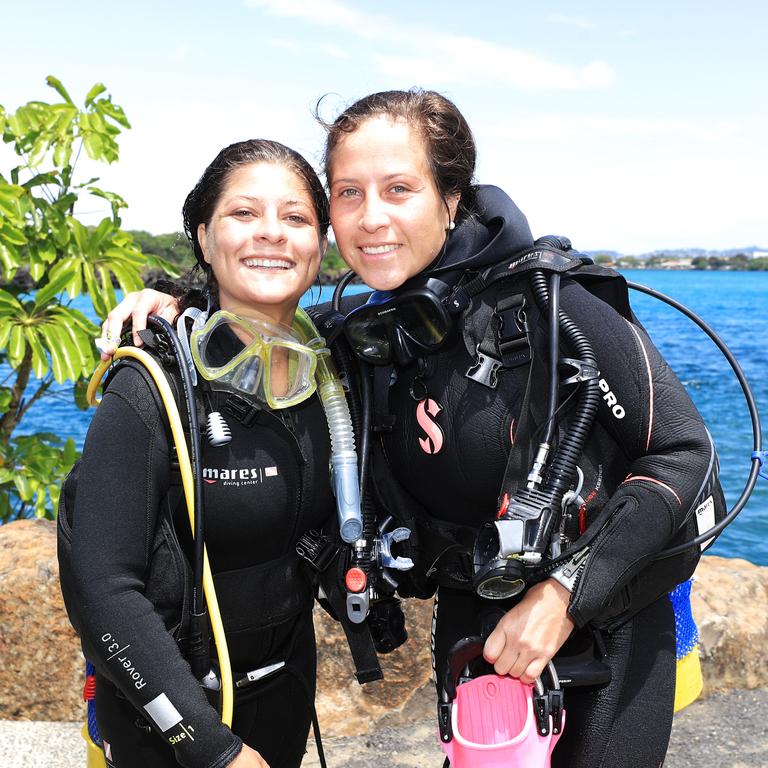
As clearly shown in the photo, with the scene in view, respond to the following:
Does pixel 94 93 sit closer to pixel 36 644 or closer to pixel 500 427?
pixel 36 644

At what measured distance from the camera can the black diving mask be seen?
1.94 meters

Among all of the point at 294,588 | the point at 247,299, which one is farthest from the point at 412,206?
Result: the point at 294,588

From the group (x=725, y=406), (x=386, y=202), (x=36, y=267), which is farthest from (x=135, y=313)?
(x=725, y=406)

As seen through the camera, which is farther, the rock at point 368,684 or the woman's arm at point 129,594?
the rock at point 368,684

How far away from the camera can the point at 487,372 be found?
189 centimetres

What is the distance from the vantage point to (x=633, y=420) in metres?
1.75

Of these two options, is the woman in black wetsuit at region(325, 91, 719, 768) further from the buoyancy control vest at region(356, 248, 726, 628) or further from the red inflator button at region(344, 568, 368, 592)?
the red inflator button at region(344, 568, 368, 592)

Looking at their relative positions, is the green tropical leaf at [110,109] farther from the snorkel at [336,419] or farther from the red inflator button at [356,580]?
the red inflator button at [356,580]

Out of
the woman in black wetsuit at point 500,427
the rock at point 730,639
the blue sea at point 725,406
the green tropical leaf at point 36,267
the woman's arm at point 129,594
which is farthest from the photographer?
the blue sea at point 725,406

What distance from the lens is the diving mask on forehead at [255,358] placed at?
1888mm

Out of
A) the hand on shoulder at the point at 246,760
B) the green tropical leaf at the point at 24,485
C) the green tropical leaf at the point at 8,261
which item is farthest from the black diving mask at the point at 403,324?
the green tropical leaf at the point at 24,485

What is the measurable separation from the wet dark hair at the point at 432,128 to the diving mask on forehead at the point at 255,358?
1.41 ft

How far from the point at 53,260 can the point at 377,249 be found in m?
2.51

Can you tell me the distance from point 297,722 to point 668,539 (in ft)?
3.49
